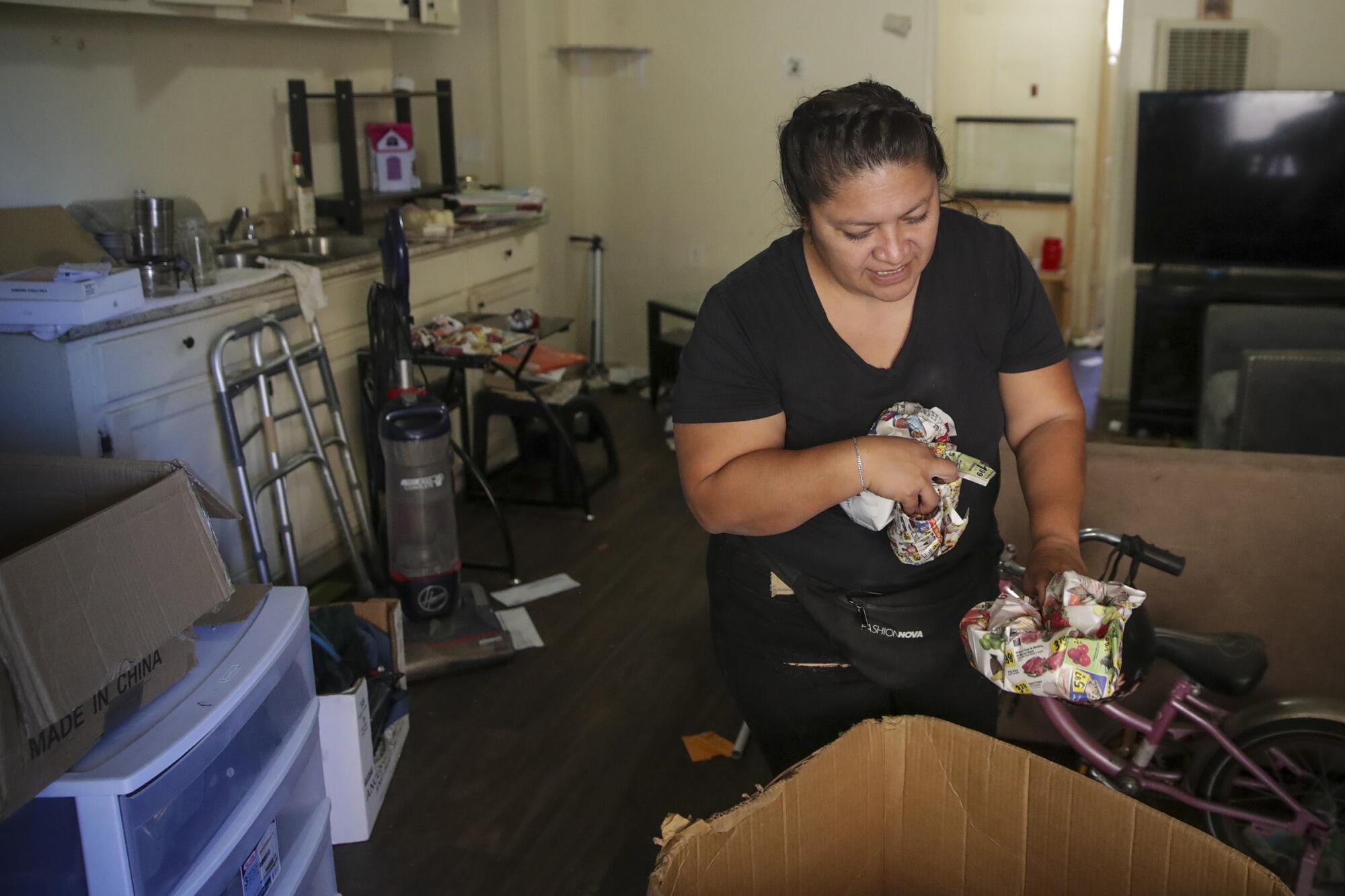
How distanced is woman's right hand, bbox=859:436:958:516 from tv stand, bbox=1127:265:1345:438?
3987mm

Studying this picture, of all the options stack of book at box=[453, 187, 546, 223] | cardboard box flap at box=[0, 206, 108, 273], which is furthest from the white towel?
stack of book at box=[453, 187, 546, 223]

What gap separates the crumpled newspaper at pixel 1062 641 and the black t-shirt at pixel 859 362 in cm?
16

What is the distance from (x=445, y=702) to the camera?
2891mm

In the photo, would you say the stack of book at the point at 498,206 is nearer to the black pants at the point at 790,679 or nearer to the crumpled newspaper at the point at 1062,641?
the black pants at the point at 790,679

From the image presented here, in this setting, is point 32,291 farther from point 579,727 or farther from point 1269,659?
point 1269,659

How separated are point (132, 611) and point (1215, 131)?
4.68 m

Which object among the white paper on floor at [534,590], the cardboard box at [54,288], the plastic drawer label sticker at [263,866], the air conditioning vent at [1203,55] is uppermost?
the air conditioning vent at [1203,55]

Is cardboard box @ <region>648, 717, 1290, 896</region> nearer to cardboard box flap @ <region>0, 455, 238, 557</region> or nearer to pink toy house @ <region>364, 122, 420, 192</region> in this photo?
cardboard box flap @ <region>0, 455, 238, 557</region>

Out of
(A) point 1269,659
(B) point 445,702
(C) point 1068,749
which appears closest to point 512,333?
(B) point 445,702

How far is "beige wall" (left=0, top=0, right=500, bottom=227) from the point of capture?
3.18 meters

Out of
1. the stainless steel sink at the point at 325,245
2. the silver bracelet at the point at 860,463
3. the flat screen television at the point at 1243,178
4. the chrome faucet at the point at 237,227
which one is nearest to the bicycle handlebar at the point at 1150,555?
the silver bracelet at the point at 860,463

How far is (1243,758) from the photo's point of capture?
2018 millimetres

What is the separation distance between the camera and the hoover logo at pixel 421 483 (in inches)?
119

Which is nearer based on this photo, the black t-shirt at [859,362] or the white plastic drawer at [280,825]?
the black t-shirt at [859,362]
